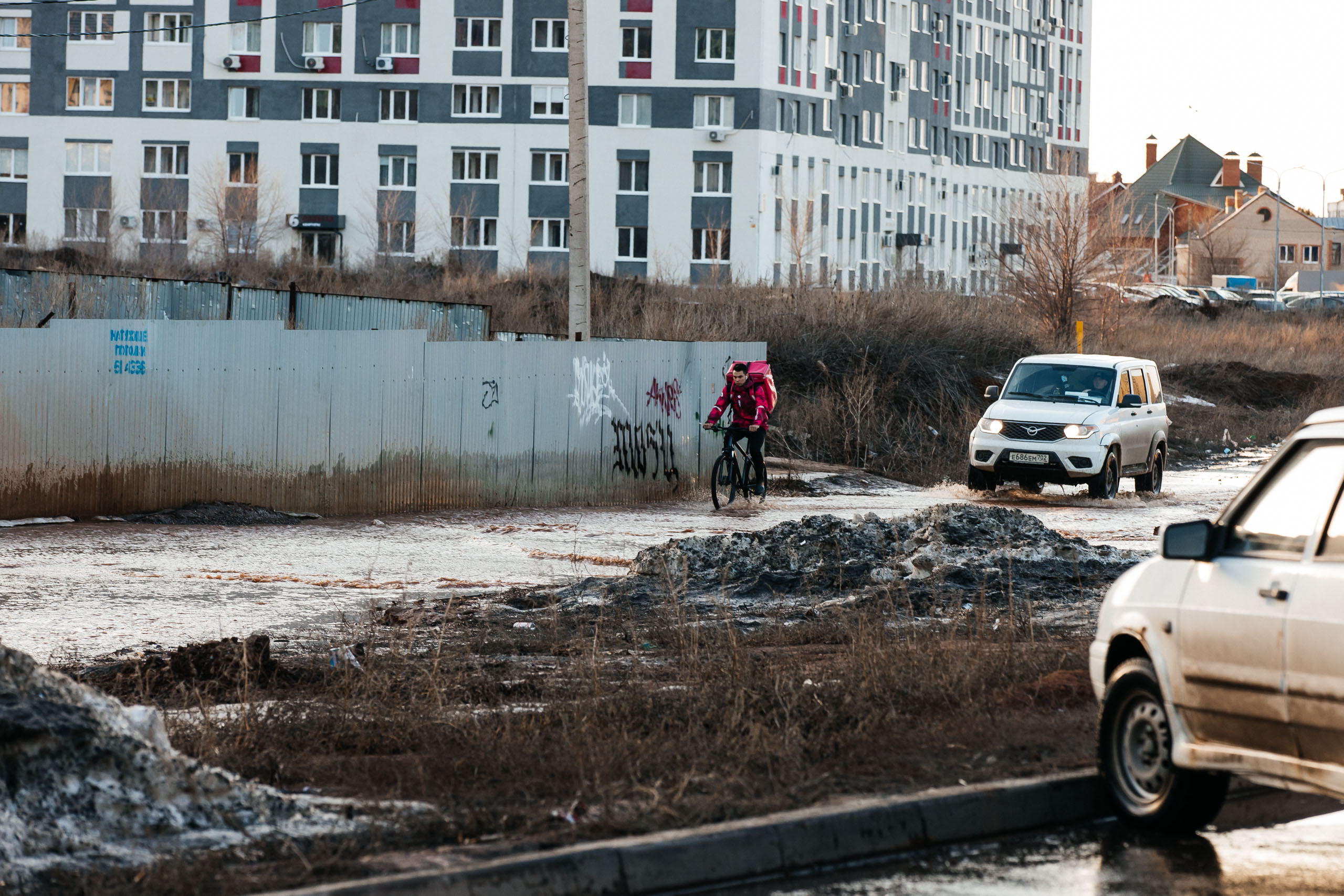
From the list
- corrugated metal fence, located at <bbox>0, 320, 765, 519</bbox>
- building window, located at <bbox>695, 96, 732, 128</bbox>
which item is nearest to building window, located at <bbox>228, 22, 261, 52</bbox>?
building window, located at <bbox>695, 96, 732, 128</bbox>

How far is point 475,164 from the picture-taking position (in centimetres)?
7825

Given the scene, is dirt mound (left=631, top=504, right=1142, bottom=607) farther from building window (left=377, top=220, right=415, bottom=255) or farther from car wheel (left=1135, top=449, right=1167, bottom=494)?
building window (left=377, top=220, right=415, bottom=255)

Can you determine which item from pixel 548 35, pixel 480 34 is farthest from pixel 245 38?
pixel 548 35

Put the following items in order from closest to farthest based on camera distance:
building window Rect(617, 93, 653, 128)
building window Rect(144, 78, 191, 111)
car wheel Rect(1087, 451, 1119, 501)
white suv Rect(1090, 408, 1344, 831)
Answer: white suv Rect(1090, 408, 1344, 831) → car wheel Rect(1087, 451, 1119, 501) → building window Rect(617, 93, 653, 128) → building window Rect(144, 78, 191, 111)

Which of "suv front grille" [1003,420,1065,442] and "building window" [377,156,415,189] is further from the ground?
"building window" [377,156,415,189]

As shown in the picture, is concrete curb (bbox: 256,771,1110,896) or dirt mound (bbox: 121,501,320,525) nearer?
concrete curb (bbox: 256,771,1110,896)

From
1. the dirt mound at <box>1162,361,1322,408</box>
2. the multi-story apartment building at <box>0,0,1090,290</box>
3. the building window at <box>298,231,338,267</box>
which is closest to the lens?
the dirt mound at <box>1162,361,1322,408</box>

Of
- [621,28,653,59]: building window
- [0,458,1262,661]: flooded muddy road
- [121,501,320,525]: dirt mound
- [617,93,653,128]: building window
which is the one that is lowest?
[0,458,1262,661]: flooded muddy road

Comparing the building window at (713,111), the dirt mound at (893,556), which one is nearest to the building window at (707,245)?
the building window at (713,111)

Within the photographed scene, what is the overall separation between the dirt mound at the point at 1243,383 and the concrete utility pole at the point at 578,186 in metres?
29.7

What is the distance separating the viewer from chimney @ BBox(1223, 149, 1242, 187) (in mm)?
156625

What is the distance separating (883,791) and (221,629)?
227 inches

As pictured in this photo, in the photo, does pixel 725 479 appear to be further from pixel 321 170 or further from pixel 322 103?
pixel 322 103

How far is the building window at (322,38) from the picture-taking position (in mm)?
78125
